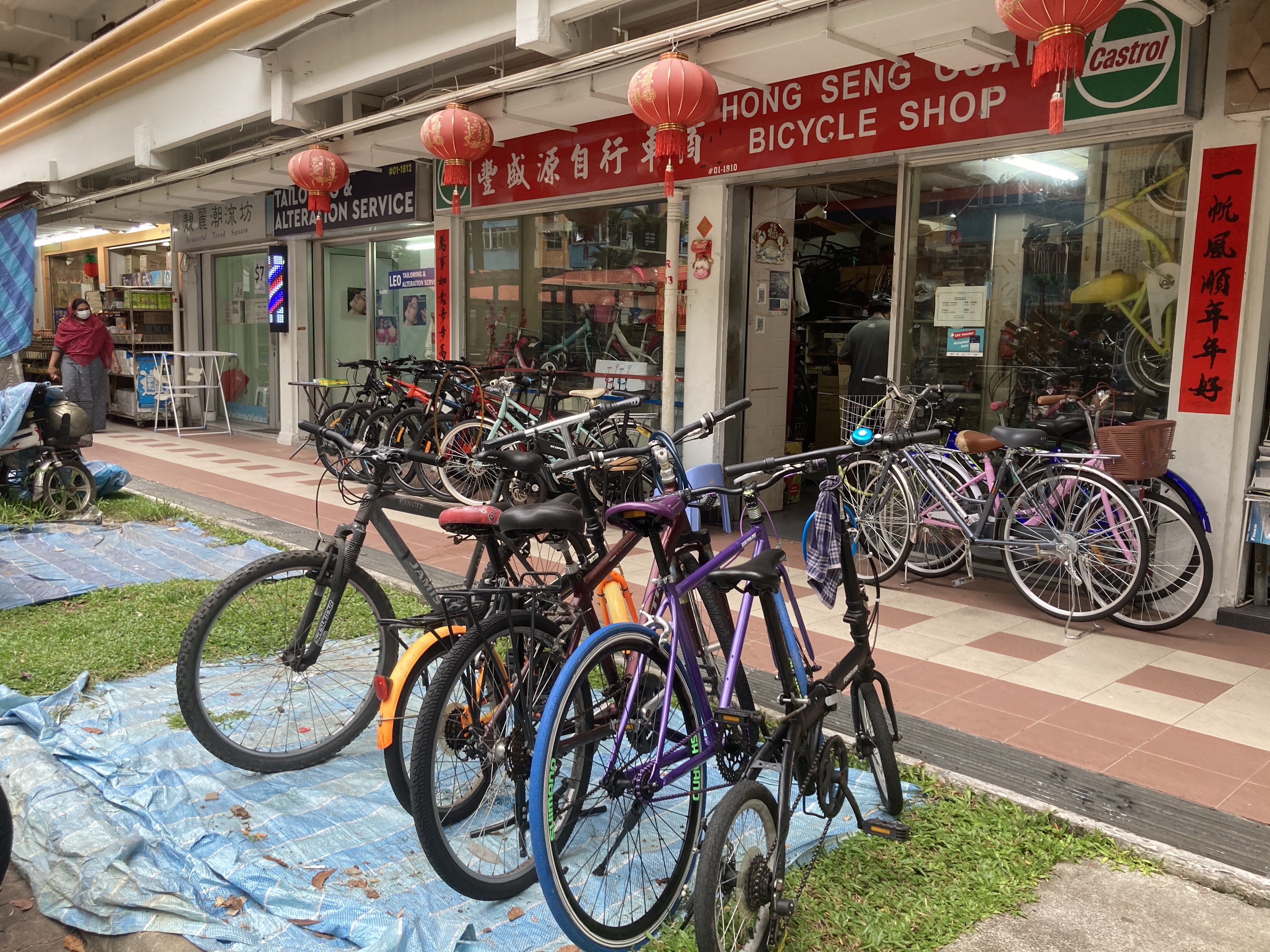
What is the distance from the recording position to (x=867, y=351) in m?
8.07

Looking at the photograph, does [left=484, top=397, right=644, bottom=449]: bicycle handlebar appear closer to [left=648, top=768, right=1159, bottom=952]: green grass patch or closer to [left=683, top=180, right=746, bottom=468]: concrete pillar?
[left=648, top=768, right=1159, bottom=952]: green grass patch

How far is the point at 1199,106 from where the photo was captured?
16.6 feet

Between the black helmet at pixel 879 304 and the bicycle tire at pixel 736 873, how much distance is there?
683 centimetres

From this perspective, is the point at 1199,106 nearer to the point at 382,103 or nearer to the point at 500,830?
the point at 500,830

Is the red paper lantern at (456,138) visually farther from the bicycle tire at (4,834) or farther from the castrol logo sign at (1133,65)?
the bicycle tire at (4,834)

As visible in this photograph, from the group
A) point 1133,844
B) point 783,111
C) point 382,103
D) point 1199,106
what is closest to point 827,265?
point 783,111

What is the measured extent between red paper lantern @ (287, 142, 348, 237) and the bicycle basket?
6.84 metres

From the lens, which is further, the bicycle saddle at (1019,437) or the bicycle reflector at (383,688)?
the bicycle saddle at (1019,437)

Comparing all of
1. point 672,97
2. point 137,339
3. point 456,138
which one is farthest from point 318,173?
point 137,339

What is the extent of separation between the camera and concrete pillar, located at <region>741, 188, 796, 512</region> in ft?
24.9

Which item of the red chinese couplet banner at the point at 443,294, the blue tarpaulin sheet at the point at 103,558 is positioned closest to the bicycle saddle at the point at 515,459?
the blue tarpaulin sheet at the point at 103,558

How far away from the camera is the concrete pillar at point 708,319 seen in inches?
289

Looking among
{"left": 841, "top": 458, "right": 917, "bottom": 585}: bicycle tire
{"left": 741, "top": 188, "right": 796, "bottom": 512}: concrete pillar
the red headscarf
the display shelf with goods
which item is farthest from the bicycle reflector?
the display shelf with goods

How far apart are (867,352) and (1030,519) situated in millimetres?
2990
